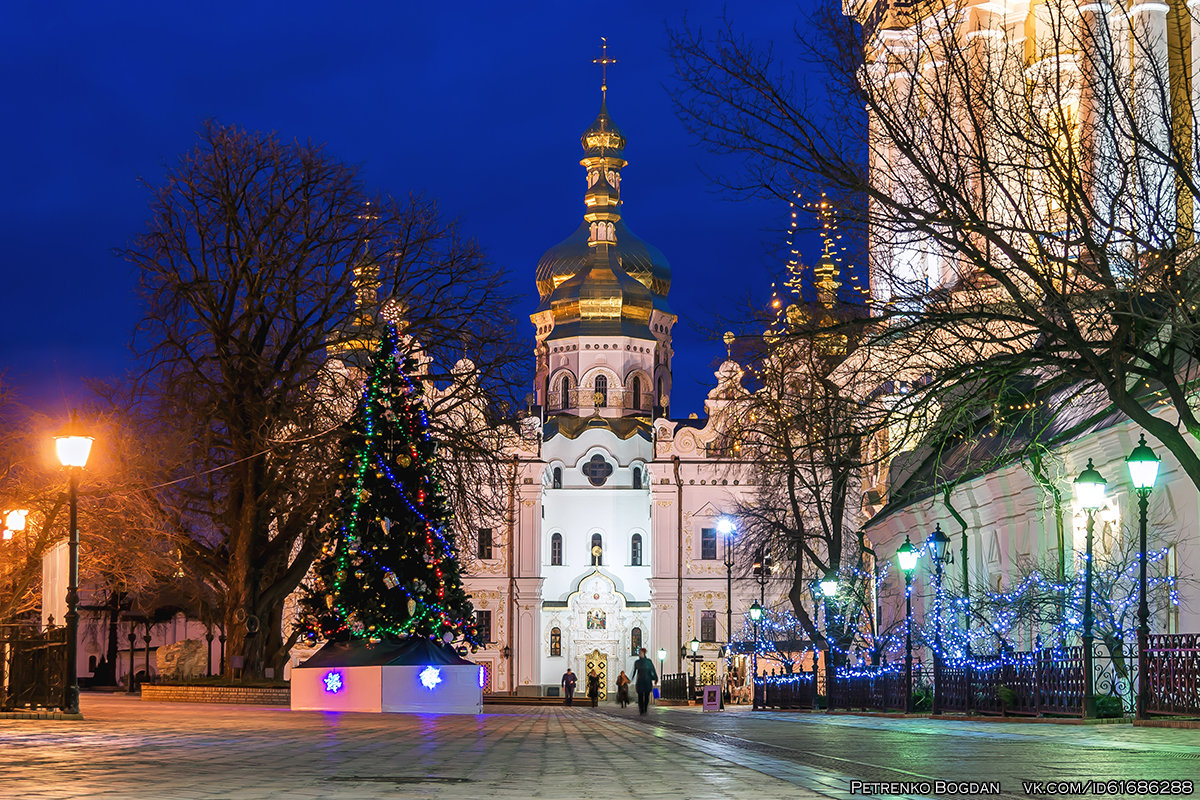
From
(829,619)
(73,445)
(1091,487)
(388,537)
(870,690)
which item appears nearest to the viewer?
(73,445)

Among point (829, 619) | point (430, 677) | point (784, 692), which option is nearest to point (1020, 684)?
point (430, 677)

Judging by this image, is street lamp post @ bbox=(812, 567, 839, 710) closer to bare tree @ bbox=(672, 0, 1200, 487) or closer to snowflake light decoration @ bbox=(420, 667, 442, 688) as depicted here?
snowflake light decoration @ bbox=(420, 667, 442, 688)

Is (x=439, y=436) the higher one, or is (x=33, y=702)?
(x=439, y=436)

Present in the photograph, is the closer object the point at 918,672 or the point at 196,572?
the point at 918,672

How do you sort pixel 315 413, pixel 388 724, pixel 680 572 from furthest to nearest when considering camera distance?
pixel 680 572 → pixel 315 413 → pixel 388 724

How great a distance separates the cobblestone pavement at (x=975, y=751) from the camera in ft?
35.3

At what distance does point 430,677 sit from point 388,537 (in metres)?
2.83

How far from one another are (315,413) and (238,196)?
16.3 ft

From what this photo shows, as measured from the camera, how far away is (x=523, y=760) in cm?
1242

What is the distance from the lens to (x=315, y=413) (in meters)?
33.9

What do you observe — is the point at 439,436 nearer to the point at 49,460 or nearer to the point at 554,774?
the point at 49,460

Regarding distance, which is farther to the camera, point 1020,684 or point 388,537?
point 388,537

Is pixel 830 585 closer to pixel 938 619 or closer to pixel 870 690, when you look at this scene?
pixel 870 690

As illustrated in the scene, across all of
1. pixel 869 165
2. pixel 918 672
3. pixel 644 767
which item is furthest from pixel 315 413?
pixel 644 767
